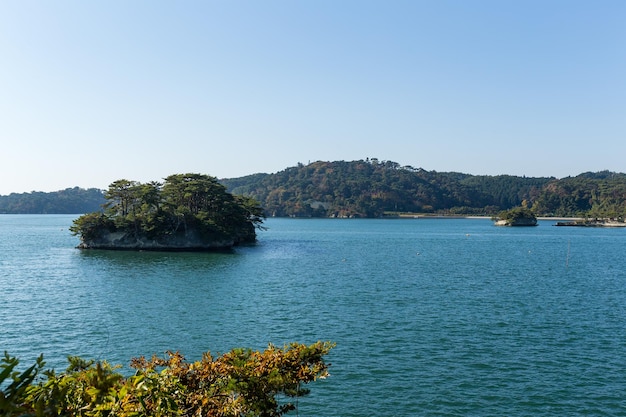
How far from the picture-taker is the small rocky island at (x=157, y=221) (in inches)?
3428

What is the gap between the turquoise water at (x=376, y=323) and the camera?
70.6 ft

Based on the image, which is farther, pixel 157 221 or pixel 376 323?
pixel 157 221

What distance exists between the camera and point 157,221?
86.4 m

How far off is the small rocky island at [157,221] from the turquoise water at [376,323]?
18626mm

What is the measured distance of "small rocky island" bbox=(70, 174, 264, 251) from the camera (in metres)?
Answer: 87.1

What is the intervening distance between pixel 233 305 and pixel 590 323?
26.8m

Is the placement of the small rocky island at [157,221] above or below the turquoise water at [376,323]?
above

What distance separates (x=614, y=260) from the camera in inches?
3091

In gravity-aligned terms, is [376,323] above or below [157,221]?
below

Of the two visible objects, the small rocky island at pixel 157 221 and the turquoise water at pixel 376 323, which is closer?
the turquoise water at pixel 376 323

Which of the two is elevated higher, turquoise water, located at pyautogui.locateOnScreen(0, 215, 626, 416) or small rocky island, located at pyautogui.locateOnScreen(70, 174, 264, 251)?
small rocky island, located at pyautogui.locateOnScreen(70, 174, 264, 251)

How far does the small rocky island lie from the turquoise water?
18.6 meters

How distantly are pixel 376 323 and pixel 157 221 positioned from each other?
62261 millimetres

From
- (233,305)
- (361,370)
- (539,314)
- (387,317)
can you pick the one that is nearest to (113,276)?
(233,305)
